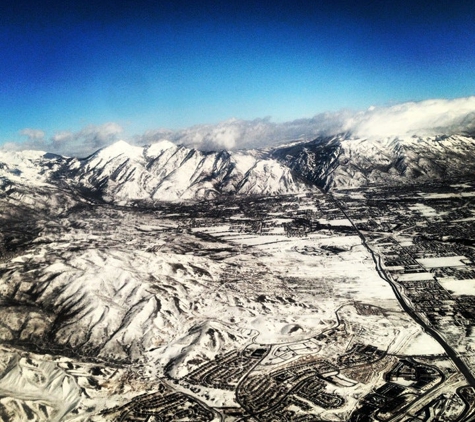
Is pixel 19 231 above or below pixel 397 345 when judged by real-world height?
above

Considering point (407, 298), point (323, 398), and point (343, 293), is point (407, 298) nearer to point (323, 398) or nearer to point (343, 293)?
point (343, 293)

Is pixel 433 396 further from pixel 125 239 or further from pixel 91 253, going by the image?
pixel 125 239

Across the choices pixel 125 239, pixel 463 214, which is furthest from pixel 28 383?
pixel 463 214

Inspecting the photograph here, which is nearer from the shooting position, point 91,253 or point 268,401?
point 268,401

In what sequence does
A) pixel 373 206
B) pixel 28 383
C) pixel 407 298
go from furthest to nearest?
pixel 373 206, pixel 407 298, pixel 28 383

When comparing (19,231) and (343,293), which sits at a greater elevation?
(19,231)

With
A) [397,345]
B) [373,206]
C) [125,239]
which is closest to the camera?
[397,345]

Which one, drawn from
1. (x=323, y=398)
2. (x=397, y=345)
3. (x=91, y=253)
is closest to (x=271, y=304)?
(x=397, y=345)

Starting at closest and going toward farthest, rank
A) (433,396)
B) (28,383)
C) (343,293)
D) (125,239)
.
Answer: (433,396) → (28,383) → (343,293) → (125,239)

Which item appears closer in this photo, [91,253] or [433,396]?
[433,396]
